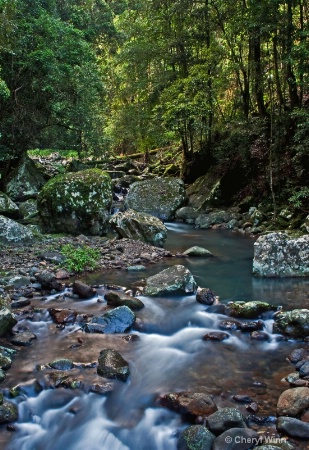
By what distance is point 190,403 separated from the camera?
4059mm

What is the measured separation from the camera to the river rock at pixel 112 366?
4660 mm

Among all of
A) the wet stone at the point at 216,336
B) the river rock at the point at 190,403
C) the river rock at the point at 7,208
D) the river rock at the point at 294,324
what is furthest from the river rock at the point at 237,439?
the river rock at the point at 7,208

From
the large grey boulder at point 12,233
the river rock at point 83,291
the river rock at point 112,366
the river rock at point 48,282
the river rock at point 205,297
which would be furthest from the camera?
the large grey boulder at point 12,233

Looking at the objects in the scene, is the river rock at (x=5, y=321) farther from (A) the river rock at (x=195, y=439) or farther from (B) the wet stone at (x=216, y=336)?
(A) the river rock at (x=195, y=439)

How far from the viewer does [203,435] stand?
11.6 feet

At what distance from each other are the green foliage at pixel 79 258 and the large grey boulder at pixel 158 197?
283 inches

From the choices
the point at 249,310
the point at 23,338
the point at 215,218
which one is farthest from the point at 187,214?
the point at 23,338

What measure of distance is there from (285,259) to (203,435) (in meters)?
5.75

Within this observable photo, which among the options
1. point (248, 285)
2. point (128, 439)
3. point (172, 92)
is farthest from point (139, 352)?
point (172, 92)

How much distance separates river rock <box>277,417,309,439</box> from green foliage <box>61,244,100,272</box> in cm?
566

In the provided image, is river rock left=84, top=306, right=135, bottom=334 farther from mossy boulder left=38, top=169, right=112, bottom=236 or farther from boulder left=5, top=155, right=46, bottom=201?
boulder left=5, top=155, right=46, bottom=201

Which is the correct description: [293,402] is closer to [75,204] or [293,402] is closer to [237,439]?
[237,439]

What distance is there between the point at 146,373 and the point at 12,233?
20.8ft

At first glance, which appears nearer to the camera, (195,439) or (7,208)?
(195,439)
